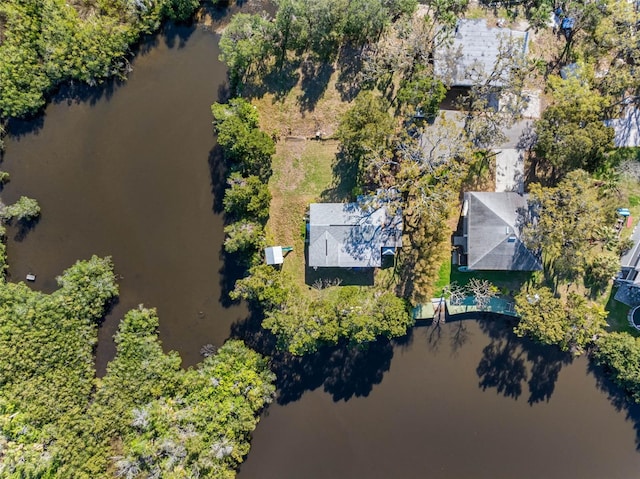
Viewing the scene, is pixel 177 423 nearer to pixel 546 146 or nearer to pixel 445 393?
pixel 445 393

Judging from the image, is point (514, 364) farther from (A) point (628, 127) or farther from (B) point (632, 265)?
(A) point (628, 127)

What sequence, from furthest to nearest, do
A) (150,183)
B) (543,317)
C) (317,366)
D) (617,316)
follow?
(150,183) < (317,366) < (617,316) < (543,317)

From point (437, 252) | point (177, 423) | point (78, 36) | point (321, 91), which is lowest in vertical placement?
point (177, 423)

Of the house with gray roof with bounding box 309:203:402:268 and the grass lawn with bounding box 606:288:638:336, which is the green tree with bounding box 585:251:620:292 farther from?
the house with gray roof with bounding box 309:203:402:268

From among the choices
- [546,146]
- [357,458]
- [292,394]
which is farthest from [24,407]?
[546,146]

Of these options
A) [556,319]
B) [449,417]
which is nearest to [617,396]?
[556,319]

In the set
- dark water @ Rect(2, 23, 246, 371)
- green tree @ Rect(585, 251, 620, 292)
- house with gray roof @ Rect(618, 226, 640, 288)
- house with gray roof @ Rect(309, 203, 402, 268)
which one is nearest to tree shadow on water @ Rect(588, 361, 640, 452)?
green tree @ Rect(585, 251, 620, 292)
